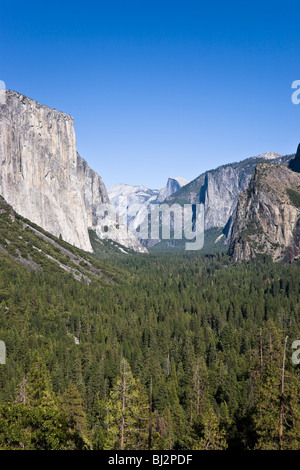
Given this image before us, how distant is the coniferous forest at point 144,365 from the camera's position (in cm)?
2927

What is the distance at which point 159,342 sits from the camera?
276ft

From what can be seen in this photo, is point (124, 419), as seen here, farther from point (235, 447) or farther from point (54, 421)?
point (235, 447)

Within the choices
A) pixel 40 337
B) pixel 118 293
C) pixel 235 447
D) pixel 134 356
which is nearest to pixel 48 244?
pixel 118 293

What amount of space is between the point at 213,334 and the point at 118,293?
41640 millimetres

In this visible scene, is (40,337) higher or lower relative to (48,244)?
lower

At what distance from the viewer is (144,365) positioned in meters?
71.1

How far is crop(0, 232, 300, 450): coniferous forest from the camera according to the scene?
29.3 m

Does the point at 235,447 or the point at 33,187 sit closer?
the point at 235,447

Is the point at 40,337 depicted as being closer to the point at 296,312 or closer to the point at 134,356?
the point at 134,356

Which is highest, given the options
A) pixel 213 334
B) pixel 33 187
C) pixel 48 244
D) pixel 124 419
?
pixel 33 187
